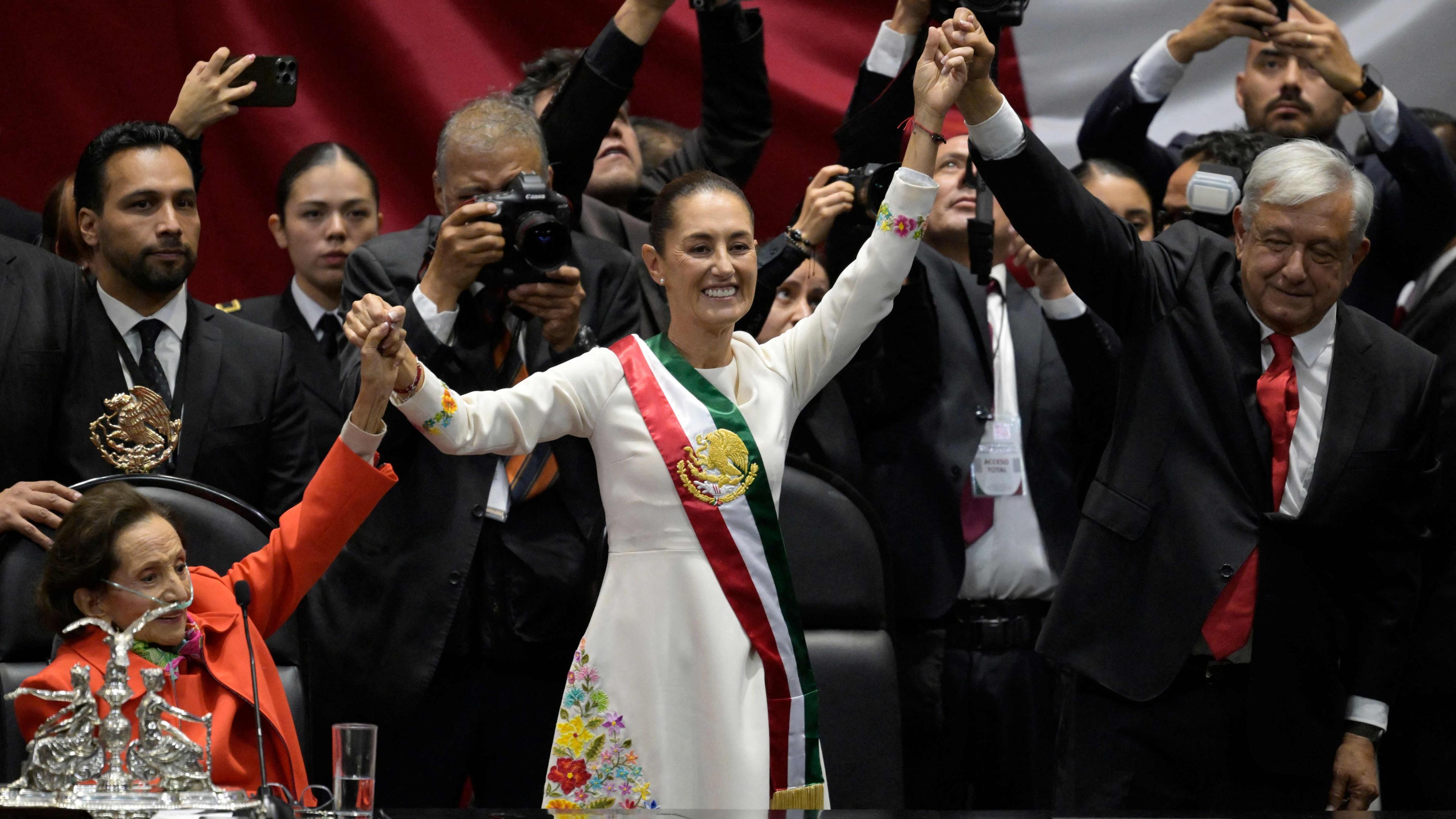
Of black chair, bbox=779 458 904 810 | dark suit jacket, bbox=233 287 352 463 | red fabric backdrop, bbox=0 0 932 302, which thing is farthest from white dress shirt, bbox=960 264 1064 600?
red fabric backdrop, bbox=0 0 932 302

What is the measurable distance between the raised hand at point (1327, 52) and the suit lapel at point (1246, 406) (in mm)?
945

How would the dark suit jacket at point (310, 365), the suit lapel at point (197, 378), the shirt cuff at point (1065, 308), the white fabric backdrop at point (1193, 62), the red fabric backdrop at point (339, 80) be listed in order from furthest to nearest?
the white fabric backdrop at point (1193, 62) < the red fabric backdrop at point (339, 80) < the dark suit jacket at point (310, 365) < the shirt cuff at point (1065, 308) < the suit lapel at point (197, 378)

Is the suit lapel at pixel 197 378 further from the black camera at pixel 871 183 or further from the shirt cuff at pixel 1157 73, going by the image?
the shirt cuff at pixel 1157 73

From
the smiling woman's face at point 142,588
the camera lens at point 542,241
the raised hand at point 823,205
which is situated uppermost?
the raised hand at point 823,205

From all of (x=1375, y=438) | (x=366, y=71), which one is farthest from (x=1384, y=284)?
(x=366, y=71)

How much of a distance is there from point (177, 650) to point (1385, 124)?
2664mm

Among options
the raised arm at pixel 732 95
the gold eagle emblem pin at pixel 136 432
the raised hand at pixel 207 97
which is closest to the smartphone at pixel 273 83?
the raised hand at pixel 207 97

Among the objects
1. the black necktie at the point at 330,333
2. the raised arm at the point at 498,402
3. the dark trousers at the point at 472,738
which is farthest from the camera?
the black necktie at the point at 330,333

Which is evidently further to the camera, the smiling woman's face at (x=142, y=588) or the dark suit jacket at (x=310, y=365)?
the dark suit jacket at (x=310, y=365)

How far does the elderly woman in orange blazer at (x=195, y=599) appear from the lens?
2.35 meters

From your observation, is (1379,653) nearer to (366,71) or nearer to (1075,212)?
(1075,212)

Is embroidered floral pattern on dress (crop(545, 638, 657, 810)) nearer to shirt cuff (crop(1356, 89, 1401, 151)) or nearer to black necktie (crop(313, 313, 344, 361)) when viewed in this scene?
black necktie (crop(313, 313, 344, 361))

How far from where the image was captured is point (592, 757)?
2393 mm

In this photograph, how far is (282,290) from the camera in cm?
431
